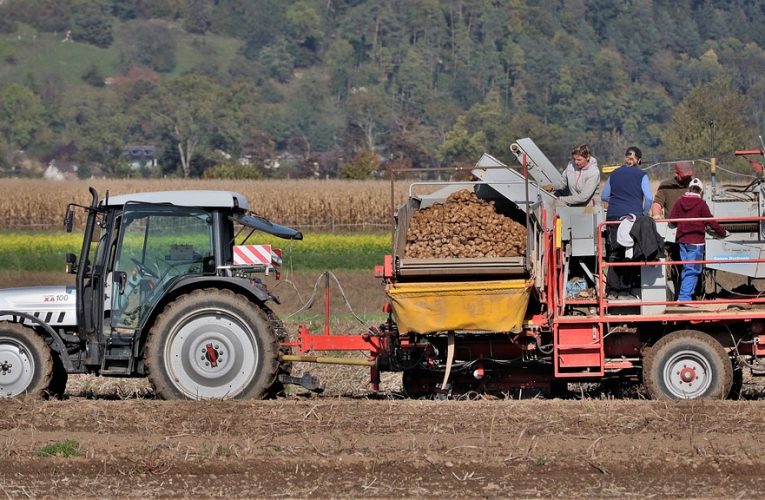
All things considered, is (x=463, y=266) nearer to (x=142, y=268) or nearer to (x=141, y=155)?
(x=142, y=268)

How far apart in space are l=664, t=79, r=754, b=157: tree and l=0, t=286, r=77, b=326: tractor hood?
33.8m

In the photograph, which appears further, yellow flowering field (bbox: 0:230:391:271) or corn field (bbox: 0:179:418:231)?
corn field (bbox: 0:179:418:231)

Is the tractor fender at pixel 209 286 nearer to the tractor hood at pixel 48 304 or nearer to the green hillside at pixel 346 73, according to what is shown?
the tractor hood at pixel 48 304

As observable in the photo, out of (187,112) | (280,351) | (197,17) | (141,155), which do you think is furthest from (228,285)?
(197,17)

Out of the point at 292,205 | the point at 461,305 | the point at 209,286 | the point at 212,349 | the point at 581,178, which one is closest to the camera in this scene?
the point at 461,305

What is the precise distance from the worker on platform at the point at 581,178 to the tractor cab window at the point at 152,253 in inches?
142

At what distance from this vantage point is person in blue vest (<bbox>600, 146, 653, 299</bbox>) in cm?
1244

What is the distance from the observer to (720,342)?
1241cm

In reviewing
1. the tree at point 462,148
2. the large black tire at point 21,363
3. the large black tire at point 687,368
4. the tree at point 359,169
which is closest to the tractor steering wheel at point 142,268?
the large black tire at point 21,363

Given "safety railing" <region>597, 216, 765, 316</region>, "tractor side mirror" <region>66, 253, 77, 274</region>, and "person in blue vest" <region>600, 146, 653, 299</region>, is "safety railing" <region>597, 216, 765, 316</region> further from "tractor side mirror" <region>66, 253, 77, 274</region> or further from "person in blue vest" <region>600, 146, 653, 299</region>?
"tractor side mirror" <region>66, 253, 77, 274</region>

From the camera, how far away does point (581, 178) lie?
12.9 metres

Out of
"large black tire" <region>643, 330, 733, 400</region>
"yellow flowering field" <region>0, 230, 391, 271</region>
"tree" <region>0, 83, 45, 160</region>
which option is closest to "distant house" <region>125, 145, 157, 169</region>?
"tree" <region>0, 83, 45, 160</region>

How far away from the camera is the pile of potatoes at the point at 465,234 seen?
39.3 feet

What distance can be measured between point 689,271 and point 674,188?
4.45 ft
